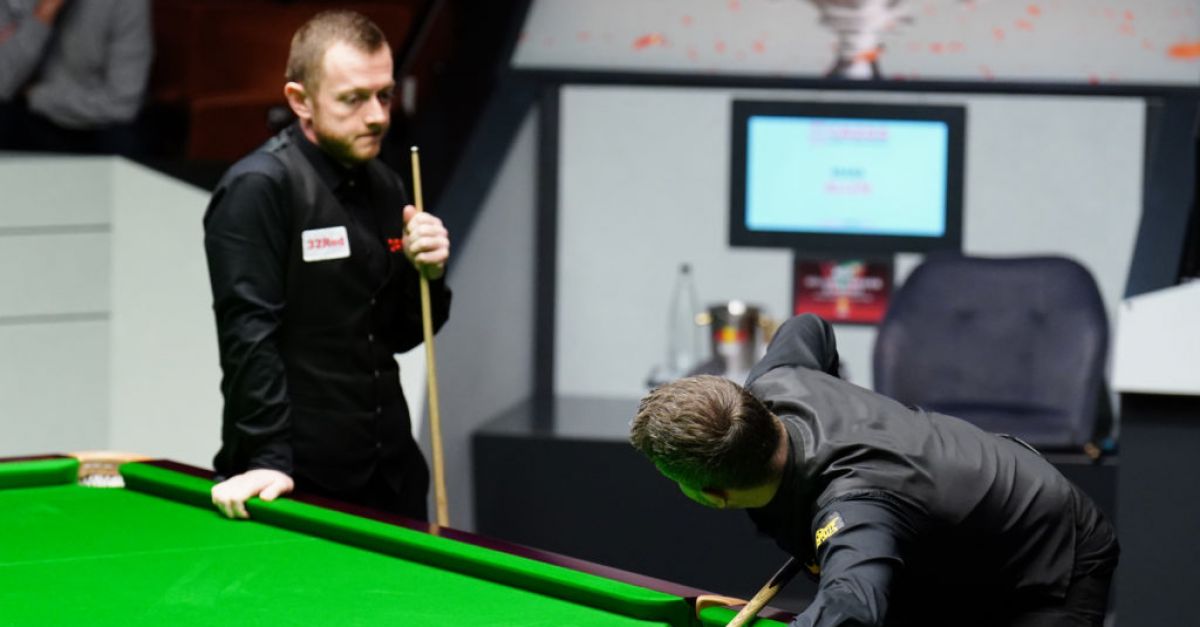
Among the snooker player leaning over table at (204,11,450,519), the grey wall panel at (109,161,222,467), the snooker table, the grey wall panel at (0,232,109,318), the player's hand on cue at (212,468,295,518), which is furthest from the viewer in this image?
the grey wall panel at (0,232,109,318)

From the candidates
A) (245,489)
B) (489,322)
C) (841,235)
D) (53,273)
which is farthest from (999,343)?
(53,273)

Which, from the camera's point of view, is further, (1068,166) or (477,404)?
(1068,166)

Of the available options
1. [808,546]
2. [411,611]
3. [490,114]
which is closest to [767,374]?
[808,546]

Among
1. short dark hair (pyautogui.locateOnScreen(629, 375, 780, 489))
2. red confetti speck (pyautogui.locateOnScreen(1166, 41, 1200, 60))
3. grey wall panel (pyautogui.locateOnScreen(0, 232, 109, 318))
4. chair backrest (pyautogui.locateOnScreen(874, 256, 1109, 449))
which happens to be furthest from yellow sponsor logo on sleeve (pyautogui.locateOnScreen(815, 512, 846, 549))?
red confetti speck (pyautogui.locateOnScreen(1166, 41, 1200, 60))

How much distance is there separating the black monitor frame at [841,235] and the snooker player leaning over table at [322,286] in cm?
237

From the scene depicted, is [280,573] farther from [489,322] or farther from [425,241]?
[489,322]

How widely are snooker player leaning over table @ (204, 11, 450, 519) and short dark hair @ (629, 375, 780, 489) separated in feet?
2.81

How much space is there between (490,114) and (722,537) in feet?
4.91

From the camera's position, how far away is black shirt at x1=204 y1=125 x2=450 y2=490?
2883 millimetres

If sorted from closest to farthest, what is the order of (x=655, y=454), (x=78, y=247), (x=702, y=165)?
(x=655, y=454) < (x=78, y=247) < (x=702, y=165)

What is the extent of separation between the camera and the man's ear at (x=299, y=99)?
2.96m

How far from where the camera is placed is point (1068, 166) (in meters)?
5.31

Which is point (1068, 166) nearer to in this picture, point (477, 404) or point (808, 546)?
point (477, 404)

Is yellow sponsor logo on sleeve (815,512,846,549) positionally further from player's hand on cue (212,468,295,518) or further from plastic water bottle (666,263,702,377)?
plastic water bottle (666,263,702,377)
